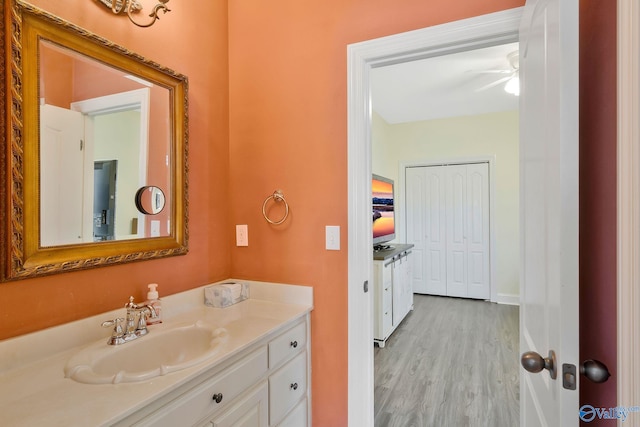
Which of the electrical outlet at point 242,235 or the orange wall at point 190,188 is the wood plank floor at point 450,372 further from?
the orange wall at point 190,188

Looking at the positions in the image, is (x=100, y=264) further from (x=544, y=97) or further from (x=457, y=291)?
(x=457, y=291)

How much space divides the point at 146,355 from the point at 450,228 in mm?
4488

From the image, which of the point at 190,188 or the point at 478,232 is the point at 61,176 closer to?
the point at 190,188

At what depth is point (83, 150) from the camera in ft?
3.80

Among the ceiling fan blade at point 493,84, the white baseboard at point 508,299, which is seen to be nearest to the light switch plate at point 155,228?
the ceiling fan blade at point 493,84

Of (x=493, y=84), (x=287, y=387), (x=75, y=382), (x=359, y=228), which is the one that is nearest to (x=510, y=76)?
(x=493, y=84)

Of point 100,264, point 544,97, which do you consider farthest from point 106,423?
point 544,97

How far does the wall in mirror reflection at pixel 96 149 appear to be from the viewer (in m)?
1.06

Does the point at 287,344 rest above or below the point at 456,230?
below

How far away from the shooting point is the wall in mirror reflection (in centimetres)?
106

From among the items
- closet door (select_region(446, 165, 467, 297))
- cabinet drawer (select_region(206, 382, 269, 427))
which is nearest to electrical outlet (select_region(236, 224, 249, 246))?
cabinet drawer (select_region(206, 382, 269, 427))

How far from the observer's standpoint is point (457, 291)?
15.5 feet

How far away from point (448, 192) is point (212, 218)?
13.2ft

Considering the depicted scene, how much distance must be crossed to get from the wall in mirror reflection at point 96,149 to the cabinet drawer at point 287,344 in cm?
72
